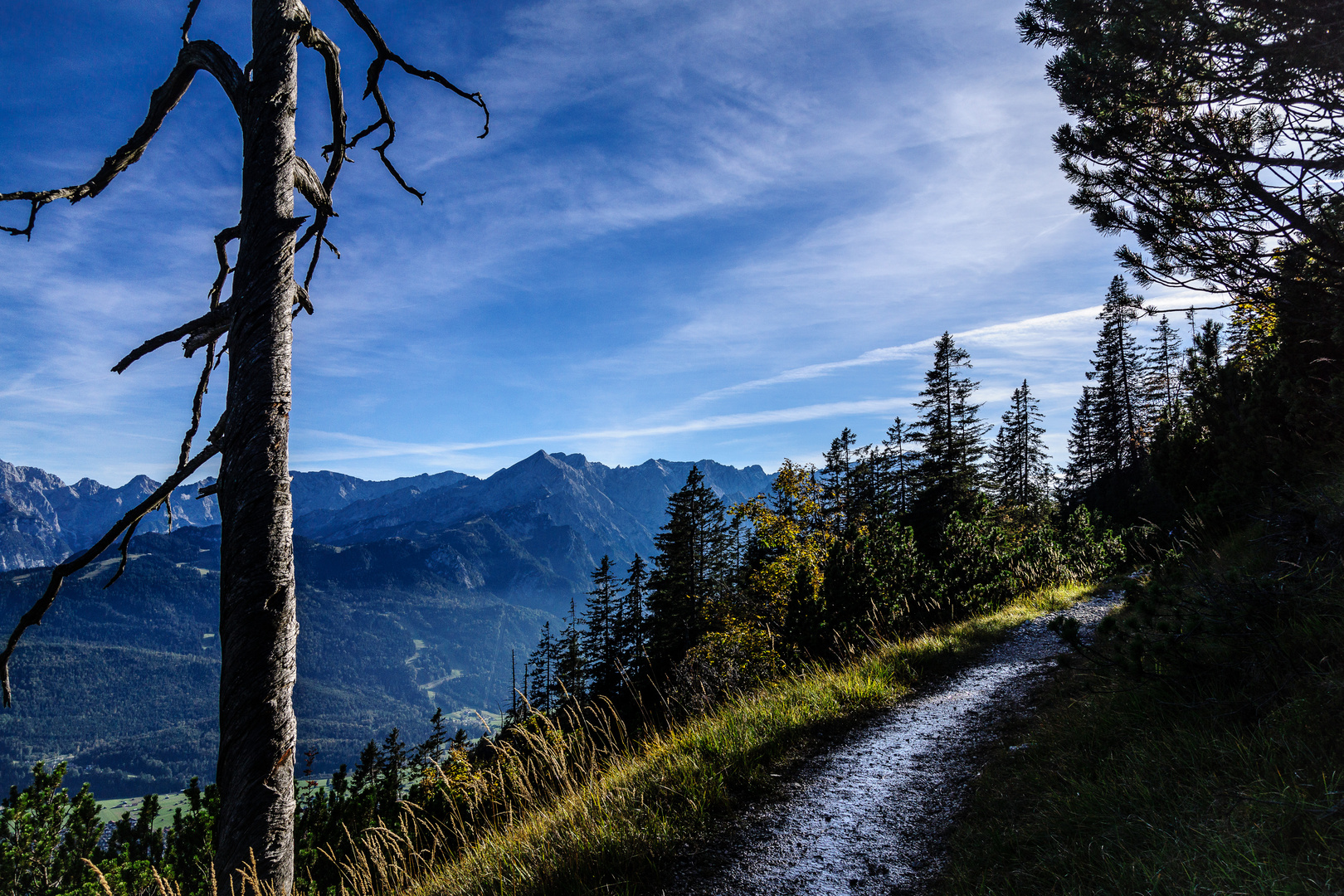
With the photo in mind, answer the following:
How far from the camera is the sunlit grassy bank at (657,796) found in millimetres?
3686

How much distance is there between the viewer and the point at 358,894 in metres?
4.25

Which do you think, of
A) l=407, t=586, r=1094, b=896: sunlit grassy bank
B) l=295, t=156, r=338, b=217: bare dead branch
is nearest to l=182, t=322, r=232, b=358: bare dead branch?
l=295, t=156, r=338, b=217: bare dead branch

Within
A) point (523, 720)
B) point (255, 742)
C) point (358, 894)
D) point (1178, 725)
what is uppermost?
point (255, 742)

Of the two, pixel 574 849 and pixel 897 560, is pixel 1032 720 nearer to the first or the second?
pixel 574 849

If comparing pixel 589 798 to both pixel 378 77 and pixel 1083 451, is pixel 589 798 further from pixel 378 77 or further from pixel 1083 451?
pixel 1083 451

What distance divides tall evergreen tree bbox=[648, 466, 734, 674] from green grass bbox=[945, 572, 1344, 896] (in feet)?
105

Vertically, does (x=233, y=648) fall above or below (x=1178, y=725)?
above

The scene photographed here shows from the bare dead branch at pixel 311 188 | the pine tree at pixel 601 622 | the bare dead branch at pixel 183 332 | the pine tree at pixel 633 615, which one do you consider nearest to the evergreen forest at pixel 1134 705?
the bare dead branch at pixel 183 332

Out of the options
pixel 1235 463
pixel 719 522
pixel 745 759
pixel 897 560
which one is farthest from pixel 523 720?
pixel 719 522

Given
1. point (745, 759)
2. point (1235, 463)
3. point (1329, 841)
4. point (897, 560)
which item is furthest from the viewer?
point (897, 560)

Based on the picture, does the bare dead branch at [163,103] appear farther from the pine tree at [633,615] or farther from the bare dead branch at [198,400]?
the pine tree at [633,615]

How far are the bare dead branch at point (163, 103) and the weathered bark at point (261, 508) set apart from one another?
198 millimetres

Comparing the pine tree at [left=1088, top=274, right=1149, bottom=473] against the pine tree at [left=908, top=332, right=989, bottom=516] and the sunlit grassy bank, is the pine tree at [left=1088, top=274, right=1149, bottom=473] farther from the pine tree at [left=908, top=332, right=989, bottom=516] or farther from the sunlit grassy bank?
the sunlit grassy bank

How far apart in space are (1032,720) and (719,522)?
134ft
